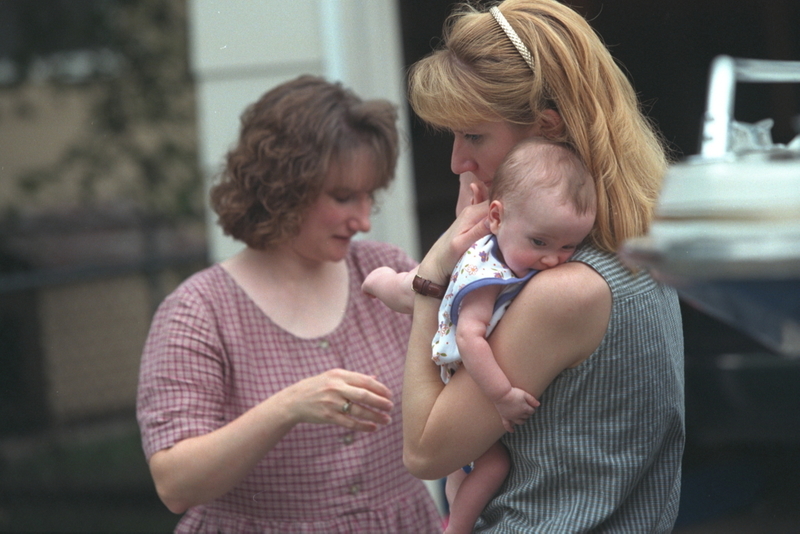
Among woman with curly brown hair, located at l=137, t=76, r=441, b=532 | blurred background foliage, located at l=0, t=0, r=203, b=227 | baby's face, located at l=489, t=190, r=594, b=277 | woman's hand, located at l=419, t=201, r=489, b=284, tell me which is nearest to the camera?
baby's face, located at l=489, t=190, r=594, b=277

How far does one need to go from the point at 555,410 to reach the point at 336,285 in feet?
3.26

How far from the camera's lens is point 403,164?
3.62 meters

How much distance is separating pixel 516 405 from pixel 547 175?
351mm

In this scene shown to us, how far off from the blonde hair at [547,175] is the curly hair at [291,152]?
81cm

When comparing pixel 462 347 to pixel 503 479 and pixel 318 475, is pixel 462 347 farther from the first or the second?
pixel 318 475

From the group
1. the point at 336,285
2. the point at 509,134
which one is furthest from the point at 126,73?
the point at 509,134

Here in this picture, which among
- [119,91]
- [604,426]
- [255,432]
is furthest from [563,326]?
[119,91]

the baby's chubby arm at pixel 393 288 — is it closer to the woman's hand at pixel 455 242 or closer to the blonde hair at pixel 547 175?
the woman's hand at pixel 455 242

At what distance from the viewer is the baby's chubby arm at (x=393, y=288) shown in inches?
65.4

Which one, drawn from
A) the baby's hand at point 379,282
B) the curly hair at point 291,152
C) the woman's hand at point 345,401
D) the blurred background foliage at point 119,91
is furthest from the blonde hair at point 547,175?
the blurred background foliage at point 119,91

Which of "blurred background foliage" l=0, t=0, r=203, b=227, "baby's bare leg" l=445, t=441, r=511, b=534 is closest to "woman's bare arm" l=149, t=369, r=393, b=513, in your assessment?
"baby's bare leg" l=445, t=441, r=511, b=534

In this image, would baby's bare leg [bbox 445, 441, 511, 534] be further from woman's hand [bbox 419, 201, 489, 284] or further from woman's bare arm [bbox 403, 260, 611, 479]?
woman's hand [bbox 419, 201, 489, 284]

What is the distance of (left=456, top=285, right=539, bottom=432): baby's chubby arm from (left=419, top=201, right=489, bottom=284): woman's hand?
0.34 feet

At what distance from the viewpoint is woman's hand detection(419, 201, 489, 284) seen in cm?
147
